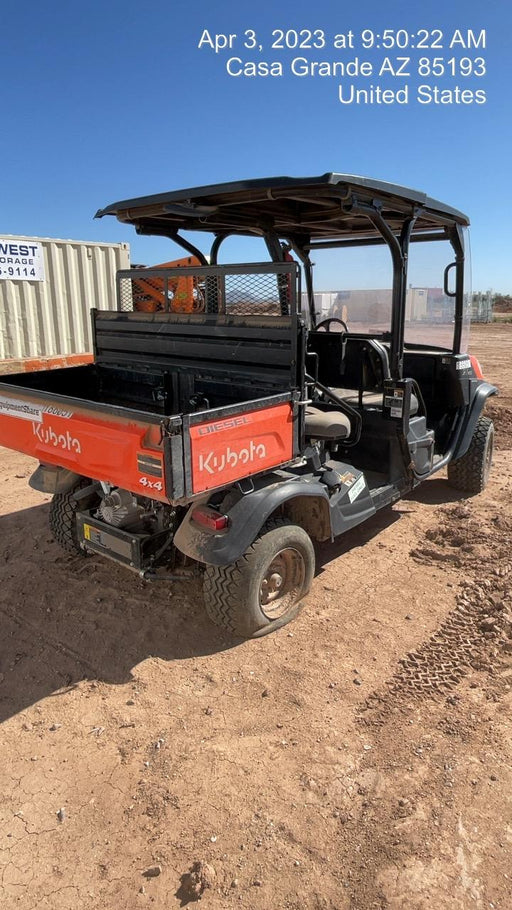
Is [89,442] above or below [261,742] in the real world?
above

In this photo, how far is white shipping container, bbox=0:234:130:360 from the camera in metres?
8.94

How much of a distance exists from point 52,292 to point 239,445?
7.80 metres

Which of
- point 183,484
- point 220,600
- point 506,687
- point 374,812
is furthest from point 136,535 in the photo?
point 506,687

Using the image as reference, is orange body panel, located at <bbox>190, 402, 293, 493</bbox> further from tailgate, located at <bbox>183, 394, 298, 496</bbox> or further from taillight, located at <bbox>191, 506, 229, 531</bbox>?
taillight, located at <bbox>191, 506, 229, 531</bbox>

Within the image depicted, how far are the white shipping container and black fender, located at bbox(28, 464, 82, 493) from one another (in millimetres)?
5941

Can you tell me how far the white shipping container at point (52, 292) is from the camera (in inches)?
352

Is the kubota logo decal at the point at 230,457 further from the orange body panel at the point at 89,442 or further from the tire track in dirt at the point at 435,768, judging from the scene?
the tire track in dirt at the point at 435,768

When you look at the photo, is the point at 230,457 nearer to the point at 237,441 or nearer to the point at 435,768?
the point at 237,441

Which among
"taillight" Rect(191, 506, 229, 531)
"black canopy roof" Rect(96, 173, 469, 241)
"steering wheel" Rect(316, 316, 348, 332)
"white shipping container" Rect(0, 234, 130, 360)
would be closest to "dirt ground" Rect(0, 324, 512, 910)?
"taillight" Rect(191, 506, 229, 531)

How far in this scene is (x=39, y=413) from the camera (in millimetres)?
3174

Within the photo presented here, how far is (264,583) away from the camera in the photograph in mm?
3277

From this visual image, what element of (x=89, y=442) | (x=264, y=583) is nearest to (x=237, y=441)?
(x=89, y=442)

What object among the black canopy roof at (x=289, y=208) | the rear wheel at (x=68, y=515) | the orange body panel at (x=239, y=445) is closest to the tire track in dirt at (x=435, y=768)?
the orange body panel at (x=239, y=445)

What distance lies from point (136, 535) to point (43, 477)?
98 centimetres
